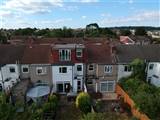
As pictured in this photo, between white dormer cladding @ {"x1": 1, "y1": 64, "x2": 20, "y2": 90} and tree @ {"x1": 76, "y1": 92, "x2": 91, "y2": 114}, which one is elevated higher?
white dormer cladding @ {"x1": 1, "y1": 64, "x2": 20, "y2": 90}

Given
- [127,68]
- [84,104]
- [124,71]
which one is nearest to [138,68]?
[127,68]

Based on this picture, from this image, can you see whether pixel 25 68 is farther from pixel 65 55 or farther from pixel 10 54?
pixel 65 55

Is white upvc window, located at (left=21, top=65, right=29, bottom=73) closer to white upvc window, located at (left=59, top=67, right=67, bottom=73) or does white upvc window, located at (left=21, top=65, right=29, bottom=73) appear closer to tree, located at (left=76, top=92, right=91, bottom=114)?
white upvc window, located at (left=59, top=67, right=67, bottom=73)

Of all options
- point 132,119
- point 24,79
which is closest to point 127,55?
point 132,119

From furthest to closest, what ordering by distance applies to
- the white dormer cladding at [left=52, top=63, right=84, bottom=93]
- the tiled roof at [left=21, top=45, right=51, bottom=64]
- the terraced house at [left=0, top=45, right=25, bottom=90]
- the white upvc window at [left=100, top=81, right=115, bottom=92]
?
the white upvc window at [left=100, top=81, right=115, bottom=92] < the tiled roof at [left=21, top=45, right=51, bottom=64] < the white dormer cladding at [left=52, top=63, right=84, bottom=93] < the terraced house at [left=0, top=45, right=25, bottom=90]

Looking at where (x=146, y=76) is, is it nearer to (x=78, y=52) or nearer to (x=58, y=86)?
(x=78, y=52)

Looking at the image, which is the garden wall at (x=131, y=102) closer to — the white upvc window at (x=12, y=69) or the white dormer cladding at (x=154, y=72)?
the white dormer cladding at (x=154, y=72)

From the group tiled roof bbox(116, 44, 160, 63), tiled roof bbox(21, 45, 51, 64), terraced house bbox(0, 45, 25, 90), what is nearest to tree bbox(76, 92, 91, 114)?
tiled roof bbox(21, 45, 51, 64)
